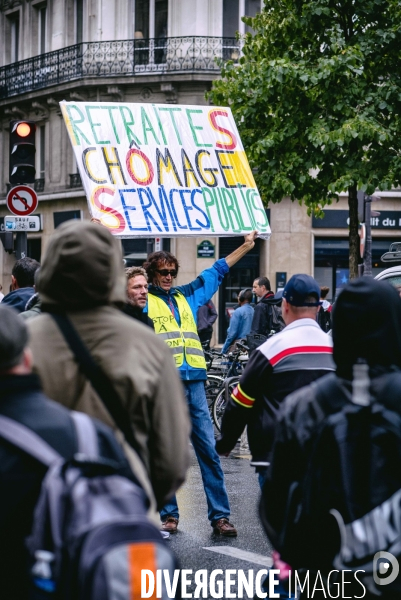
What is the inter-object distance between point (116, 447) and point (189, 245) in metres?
28.5

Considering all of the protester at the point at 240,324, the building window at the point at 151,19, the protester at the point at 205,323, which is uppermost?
the building window at the point at 151,19

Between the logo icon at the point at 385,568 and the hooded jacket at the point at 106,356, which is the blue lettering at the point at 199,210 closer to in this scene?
the hooded jacket at the point at 106,356

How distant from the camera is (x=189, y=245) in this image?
1230 inches

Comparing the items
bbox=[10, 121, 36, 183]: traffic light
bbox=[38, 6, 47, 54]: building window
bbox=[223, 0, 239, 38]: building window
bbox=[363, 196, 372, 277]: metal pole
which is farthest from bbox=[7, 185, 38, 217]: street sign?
bbox=[38, 6, 47, 54]: building window

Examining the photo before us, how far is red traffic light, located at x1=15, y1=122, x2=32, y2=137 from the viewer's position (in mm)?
12586

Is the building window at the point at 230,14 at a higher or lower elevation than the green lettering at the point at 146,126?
higher

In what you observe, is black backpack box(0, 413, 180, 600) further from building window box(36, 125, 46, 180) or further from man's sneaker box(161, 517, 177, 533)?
building window box(36, 125, 46, 180)

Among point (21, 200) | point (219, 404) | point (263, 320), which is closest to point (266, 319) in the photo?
point (263, 320)

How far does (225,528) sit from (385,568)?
179 inches

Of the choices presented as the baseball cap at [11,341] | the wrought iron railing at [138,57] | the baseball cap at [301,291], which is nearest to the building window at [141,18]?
the wrought iron railing at [138,57]

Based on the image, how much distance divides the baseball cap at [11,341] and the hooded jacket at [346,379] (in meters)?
0.92

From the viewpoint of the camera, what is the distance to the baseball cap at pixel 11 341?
9.07 feet

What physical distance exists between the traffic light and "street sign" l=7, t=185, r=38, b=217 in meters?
0.48

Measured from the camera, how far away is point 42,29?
1441 inches
